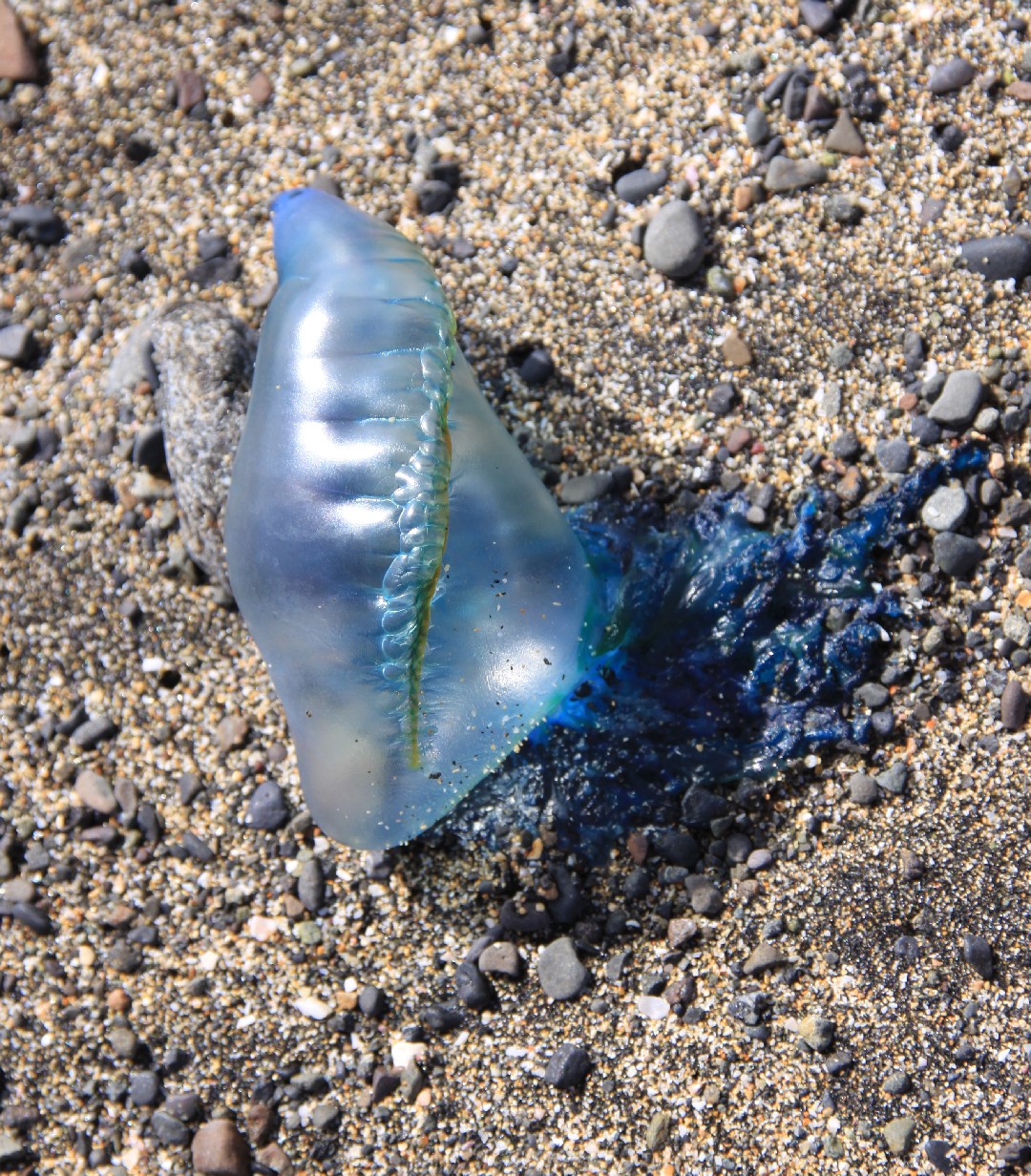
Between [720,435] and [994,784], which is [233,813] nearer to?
[720,435]

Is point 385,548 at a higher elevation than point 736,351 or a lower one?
higher

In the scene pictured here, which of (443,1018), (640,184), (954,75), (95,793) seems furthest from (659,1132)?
(954,75)

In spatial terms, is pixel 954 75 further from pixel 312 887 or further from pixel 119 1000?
pixel 119 1000

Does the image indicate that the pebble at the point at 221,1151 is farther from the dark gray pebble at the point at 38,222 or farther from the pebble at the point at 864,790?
the dark gray pebble at the point at 38,222

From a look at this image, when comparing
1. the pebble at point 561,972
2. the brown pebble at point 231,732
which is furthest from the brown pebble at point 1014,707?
the brown pebble at point 231,732

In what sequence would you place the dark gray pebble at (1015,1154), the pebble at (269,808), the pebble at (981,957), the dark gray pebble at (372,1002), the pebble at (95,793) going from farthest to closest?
1. the pebble at (95,793)
2. the pebble at (269,808)
3. the dark gray pebble at (372,1002)
4. the pebble at (981,957)
5. the dark gray pebble at (1015,1154)

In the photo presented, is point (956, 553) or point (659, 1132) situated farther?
point (956, 553)

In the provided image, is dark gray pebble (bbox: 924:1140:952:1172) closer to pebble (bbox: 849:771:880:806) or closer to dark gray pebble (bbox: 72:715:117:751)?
pebble (bbox: 849:771:880:806)
